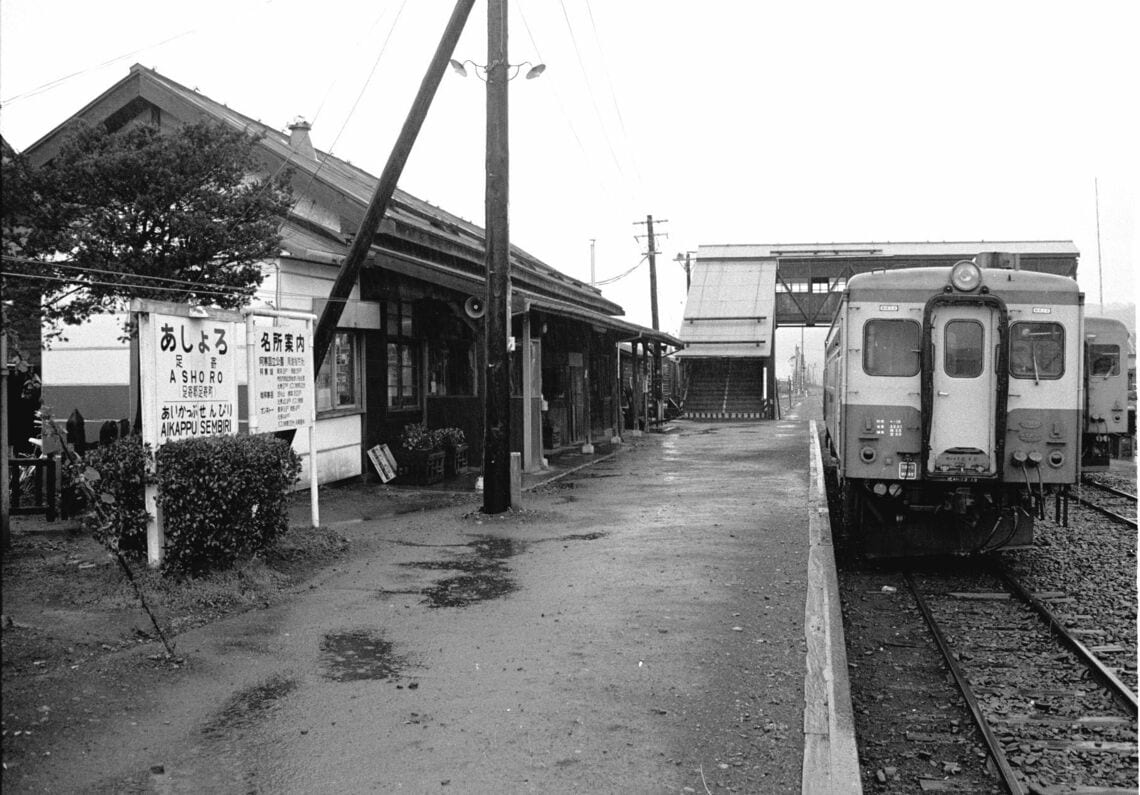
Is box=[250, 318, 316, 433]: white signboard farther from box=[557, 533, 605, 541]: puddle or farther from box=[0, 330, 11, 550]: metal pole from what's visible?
box=[557, 533, 605, 541]: puddle

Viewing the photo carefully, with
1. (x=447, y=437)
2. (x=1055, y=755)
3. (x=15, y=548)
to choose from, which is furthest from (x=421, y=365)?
(x=1055, y=755)

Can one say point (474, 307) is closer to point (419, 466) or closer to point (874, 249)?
point (419, 466)

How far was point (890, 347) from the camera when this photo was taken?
33.7 feet

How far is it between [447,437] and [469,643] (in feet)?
32.1

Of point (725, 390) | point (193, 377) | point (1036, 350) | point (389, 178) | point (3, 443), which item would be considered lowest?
point (3, 443)

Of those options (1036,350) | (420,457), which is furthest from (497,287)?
(1036,350)

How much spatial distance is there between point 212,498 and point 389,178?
5.54 metres

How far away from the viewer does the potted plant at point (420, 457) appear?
15.2 meters

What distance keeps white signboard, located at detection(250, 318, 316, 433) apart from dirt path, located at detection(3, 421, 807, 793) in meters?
1.54

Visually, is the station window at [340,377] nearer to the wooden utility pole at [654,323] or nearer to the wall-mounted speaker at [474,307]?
the wall-mounted speaker at [474,307]

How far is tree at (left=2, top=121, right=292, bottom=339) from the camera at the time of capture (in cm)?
835

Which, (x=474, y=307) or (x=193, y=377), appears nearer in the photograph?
(x=193, y=377)

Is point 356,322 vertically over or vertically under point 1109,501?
over

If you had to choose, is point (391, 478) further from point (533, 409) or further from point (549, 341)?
point (549, 341)
